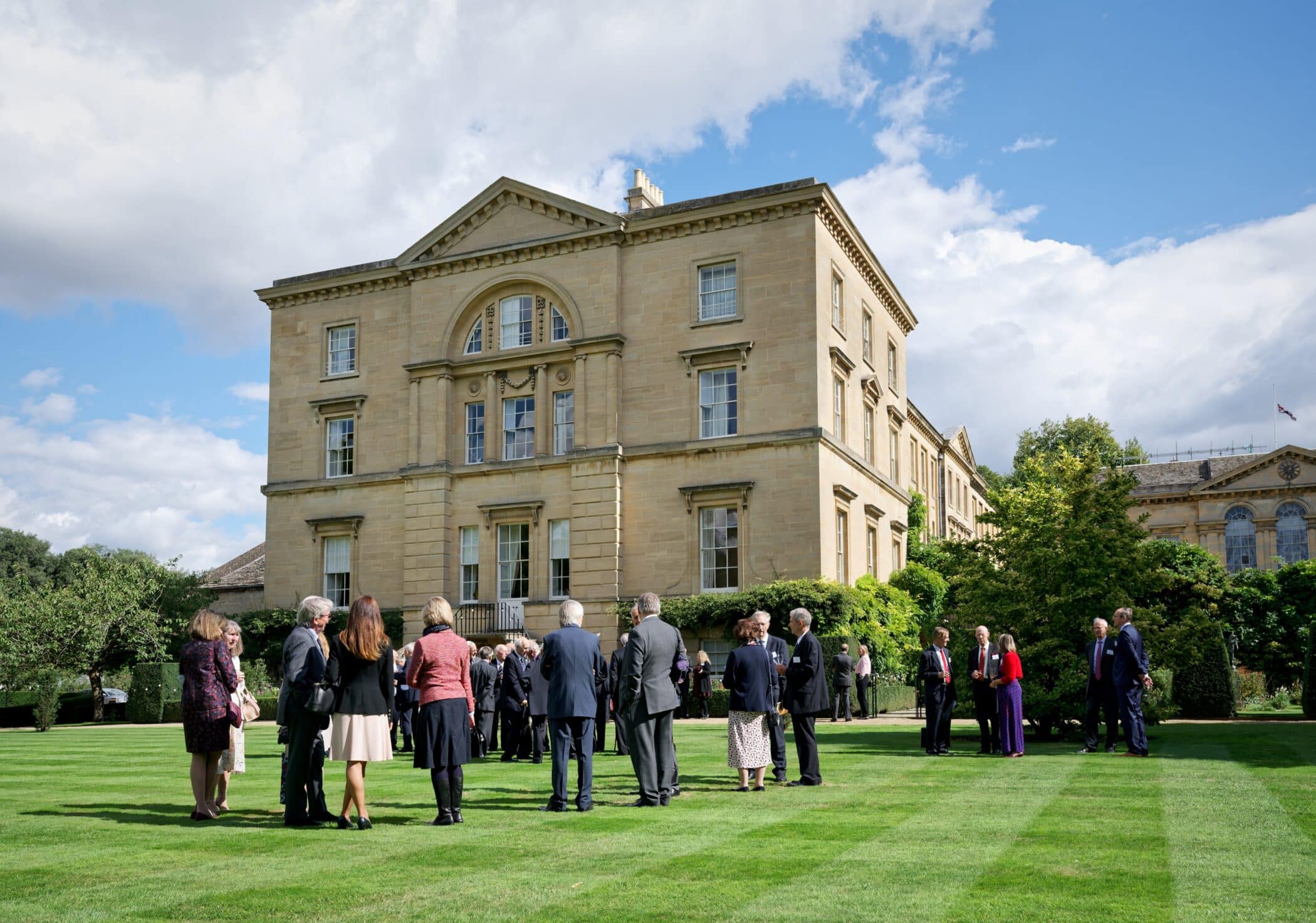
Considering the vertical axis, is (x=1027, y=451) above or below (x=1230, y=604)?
above

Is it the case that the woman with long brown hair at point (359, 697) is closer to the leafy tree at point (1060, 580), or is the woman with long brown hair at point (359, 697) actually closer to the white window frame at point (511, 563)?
the leafy tree at point (1060, 580)

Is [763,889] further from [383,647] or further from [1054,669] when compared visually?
[1054,669]

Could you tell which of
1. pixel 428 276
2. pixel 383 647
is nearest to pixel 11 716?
pixel 428 276

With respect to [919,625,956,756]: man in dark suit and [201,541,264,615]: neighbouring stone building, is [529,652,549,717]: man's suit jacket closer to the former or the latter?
[919,625,956,756]: man in dark suit

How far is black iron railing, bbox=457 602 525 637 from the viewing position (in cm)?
3962

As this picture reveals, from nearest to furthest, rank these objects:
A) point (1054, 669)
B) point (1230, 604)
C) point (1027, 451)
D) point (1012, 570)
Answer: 1. point (1054, 669)
2. point (1012, 570)
3. point (1230, 604)
4. point (1027, 451)

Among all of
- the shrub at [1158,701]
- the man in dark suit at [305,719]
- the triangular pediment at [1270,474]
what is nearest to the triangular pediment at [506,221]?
the shrub at [1158,701]

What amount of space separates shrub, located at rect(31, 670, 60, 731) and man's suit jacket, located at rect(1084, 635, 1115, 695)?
28468 mm

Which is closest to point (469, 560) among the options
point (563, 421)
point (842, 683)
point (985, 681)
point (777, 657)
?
point (563, 421)

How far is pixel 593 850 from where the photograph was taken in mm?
9117

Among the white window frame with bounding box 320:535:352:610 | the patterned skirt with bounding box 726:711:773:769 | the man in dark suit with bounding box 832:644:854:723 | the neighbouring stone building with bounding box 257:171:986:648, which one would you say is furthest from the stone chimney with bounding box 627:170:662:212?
the patterned skirt with bounding box 726:711:773:769

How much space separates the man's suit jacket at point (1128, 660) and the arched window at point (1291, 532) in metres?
67.2

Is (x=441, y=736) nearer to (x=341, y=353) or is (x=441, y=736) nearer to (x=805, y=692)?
(x=805, y=692)

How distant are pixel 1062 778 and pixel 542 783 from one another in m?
5.95
